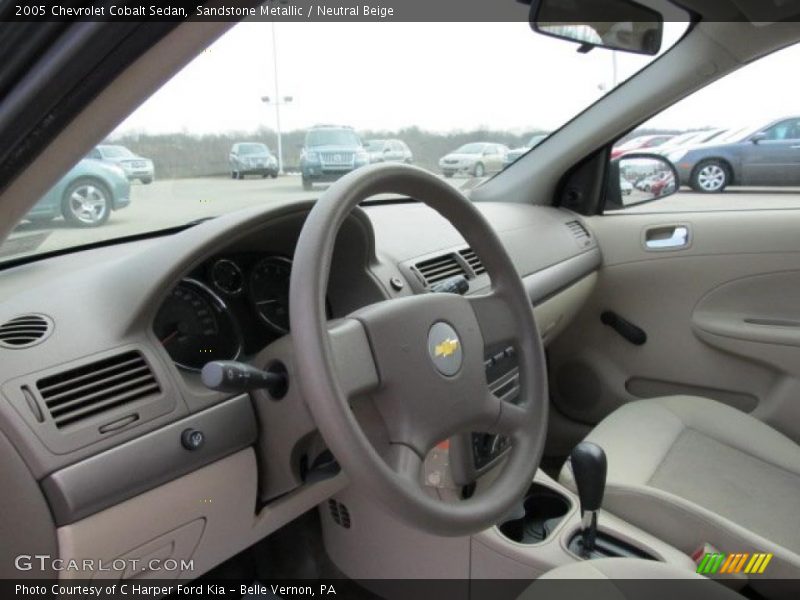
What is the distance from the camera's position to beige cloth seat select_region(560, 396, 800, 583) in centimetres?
167

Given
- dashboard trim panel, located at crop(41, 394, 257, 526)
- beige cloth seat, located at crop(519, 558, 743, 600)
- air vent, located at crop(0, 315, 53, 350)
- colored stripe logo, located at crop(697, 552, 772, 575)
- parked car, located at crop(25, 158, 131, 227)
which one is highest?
parked car, located at crop(25, 158, 131, 227)

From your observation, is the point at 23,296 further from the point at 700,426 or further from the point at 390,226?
the point at 700,426

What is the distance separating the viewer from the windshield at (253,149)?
1956mm

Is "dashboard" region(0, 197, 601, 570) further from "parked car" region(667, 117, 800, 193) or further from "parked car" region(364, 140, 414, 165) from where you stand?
"parked car" region(667, 117, 800, 193)

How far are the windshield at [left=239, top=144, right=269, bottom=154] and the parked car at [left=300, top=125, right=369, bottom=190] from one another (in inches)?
4.3

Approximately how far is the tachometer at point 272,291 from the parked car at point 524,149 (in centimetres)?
148

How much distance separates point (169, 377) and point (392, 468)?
0.47 meters

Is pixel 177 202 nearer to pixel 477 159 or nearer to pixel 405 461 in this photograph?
pixel 405 461

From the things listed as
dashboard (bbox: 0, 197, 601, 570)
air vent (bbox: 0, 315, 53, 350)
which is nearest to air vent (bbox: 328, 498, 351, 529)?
dashboard (bbox: 0, 197, 601, 570)

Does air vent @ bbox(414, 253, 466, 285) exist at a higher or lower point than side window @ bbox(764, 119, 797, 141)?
lower

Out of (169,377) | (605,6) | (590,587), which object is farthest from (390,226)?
(590,587)

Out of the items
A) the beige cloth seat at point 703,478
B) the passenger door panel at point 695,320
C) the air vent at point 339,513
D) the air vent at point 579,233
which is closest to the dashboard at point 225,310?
the air vent at point 339,513

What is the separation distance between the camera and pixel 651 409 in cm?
221

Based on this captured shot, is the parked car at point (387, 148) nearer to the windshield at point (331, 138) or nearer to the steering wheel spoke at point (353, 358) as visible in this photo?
the windshield at point (331, 138)
